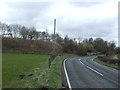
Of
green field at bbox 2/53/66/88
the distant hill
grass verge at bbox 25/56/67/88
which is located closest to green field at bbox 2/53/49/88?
green field at bbox 2/53/66/88

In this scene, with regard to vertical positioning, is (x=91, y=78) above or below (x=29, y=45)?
below

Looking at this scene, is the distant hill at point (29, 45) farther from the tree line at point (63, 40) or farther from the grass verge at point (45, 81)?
the grass verge at point (45, 81)

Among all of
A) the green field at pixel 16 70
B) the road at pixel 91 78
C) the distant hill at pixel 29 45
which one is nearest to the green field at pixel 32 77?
the green field at pixel 16 70

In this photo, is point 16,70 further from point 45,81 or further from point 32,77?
point 45,81

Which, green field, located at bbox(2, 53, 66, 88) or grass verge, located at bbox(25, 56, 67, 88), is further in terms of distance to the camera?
green field, located at bbox(2, 53, 66, 88)

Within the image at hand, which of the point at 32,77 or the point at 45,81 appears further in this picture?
the point at 32,77

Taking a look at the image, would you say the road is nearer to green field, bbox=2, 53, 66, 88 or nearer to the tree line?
green field, bbox=2, 53, 66, 88

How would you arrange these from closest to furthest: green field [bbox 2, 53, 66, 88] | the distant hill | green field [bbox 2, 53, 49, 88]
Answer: green field [bbox 2, 53, 66, 88]
green field [bbox 2, 53, 49, 88]
the distant hill

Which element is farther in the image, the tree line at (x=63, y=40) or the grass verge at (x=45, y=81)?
the tree line at (x=63, y=40)

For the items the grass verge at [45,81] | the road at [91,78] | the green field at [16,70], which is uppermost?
the grass verge at [45,81]

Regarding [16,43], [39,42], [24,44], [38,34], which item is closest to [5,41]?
[16,43]

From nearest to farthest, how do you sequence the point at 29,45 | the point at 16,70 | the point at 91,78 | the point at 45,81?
the point at 45,81, the point at 91,78, the point at 16,70, the point at 29,45

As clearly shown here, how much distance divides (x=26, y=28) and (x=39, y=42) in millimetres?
24727

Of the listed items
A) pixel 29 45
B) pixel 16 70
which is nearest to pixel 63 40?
pixel 29 45
